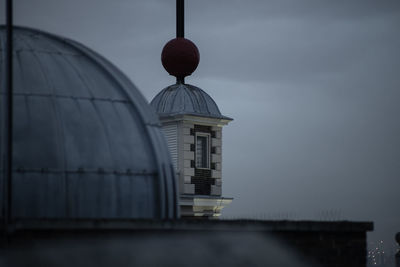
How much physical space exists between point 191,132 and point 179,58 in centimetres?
360

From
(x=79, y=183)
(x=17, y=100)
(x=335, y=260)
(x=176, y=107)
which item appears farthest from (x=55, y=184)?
(x=176, y=107)

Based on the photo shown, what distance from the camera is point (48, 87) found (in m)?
20.9

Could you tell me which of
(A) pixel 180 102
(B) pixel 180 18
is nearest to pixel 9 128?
(A) pixel 180 102

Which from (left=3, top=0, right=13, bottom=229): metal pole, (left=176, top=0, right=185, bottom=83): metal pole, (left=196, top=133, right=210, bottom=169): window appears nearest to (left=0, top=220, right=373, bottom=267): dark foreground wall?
(left=3, top=0, right=13, bottom=229): metal pole

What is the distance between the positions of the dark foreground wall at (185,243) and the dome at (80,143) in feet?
6.33

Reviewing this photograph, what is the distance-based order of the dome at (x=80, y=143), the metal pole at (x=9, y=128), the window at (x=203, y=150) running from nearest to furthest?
the metal pole at (x=9, y=128) → the dome at (x=80, y=143) → the window at (x=203, y=150)

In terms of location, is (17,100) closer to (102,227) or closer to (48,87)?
(48,87)

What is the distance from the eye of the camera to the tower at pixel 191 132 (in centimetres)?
4556

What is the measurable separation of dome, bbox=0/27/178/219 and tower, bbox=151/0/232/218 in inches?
895

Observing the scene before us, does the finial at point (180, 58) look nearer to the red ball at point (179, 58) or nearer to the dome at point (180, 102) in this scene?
the red ball at point (179, 58)

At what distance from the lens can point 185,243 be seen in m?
17.9

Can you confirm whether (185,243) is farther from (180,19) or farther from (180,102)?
(180,19)

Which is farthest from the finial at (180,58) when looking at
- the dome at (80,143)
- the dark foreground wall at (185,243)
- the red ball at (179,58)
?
the dark foreground wall at (185,243)

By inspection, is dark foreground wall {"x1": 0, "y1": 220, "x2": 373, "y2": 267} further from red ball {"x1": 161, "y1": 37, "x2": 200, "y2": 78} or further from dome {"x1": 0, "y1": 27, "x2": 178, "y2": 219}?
red ball {"x1": 161, "y1": 37, "x2": 200, "y2": 78}
